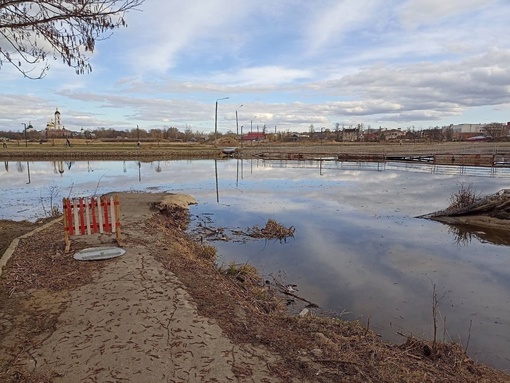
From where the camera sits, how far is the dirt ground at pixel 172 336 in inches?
176

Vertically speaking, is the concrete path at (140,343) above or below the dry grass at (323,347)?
above

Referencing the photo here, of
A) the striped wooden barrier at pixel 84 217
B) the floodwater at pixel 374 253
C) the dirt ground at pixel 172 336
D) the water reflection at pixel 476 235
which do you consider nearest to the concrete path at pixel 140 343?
the dirt ground at pixel 172 336

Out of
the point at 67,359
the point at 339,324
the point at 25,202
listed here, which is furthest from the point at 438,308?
the point at 25,202

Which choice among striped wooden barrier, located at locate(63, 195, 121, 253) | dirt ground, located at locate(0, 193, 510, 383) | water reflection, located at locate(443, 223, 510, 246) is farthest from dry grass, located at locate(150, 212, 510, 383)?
water reflection, located at locate(443, 223, 510, 246)

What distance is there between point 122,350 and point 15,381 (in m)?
1.13

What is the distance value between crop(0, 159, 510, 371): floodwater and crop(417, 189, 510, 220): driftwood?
4.76ft

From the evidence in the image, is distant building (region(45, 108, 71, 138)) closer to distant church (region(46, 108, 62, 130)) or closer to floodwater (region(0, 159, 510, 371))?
distant church (region(46, 108, 62, 130))

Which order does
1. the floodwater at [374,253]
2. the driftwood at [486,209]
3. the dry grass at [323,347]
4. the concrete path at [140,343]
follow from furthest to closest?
the driftwood at [486,209] → the floodwater at [374,253] → the dry grass at [323,347] → the concrete path at [140,343]

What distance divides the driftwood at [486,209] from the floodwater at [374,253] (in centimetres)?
145

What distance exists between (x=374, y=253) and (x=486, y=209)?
851 cm

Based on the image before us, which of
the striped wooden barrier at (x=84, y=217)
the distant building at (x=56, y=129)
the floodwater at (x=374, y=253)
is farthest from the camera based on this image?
the distant building at (x=56, y=129)

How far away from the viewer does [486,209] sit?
1741cm

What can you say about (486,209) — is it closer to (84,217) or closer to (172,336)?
(84,217)

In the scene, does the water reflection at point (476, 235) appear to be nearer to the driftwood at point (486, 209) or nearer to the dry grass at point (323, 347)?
the driftwood at point (486, 209)
